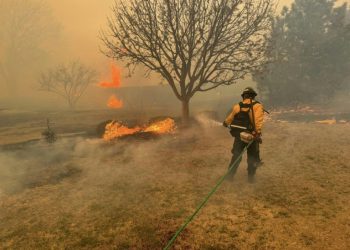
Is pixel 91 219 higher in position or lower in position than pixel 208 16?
lower

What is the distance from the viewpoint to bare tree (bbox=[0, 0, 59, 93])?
5006 centimetres

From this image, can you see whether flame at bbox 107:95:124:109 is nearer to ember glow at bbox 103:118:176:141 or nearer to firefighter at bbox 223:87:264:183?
ember glow at bbox 103:118:176:141

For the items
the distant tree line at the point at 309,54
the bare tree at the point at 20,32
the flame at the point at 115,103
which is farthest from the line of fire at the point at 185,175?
the bare tree at the point at 20,32

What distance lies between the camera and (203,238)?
5016 mm

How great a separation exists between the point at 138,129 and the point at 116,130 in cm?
110

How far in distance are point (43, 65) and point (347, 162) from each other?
7312 cm

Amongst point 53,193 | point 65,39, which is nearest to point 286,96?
point 53,193

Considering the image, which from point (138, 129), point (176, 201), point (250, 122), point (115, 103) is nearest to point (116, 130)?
point (138, 129)

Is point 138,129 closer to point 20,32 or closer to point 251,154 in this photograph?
point 251,154

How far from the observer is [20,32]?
52.4 m

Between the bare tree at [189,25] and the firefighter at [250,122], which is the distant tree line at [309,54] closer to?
the bare tree at [189,25]

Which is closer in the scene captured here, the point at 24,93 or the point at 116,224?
the point at 116,224

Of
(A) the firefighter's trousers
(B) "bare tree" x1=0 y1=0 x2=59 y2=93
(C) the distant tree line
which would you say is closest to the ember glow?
(A) the firefighter's trousers

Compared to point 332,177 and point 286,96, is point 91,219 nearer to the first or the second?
point 332,177
